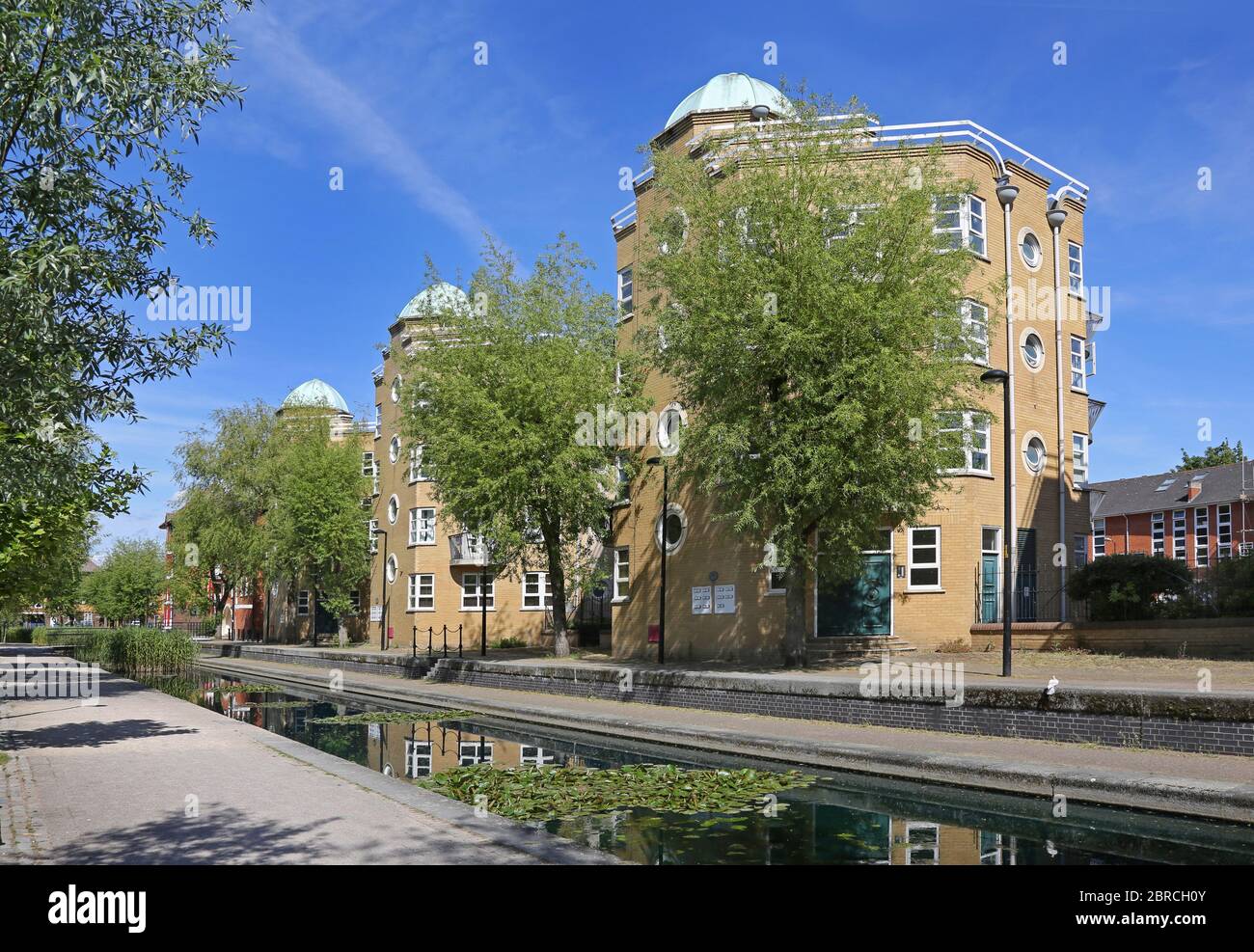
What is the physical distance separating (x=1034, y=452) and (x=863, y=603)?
7070mm

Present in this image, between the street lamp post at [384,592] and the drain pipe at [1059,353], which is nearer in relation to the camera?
the drain pipe at [1059,353]

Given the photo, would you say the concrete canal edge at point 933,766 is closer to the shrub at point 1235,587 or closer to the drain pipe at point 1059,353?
the shrub at point 1235,587

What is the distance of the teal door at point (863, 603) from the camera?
84.3ft

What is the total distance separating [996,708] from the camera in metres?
14.5

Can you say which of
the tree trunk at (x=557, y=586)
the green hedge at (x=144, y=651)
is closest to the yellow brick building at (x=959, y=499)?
the tree trunk at (x=557, y=586)

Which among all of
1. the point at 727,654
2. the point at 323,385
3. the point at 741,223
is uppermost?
the point at 323,385

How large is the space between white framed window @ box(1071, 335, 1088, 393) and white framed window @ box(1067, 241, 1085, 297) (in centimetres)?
153

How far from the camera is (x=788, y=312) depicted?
1947 centimetres

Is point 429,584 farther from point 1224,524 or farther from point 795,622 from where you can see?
point 1224,524

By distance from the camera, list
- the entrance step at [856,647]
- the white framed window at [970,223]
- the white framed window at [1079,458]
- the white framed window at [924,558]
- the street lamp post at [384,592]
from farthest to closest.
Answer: the street lamp post at [384,592] < the white framed window at [1079,458] < the white framed window at [970,223] < the white framed window at [924,558] < the entrance step at [856,647]

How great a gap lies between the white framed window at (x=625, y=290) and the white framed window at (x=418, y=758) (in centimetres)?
1794
